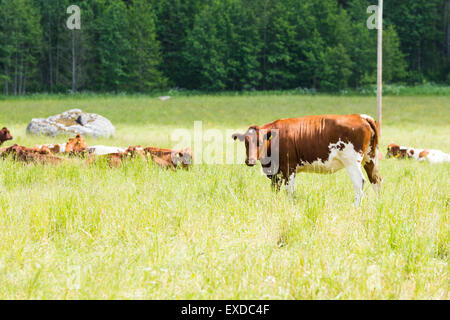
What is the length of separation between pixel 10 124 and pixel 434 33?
150 ft

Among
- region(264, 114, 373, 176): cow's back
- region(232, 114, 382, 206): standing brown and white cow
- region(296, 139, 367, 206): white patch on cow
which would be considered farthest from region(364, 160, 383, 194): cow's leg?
region(264, 114, 373, 176): cow's back

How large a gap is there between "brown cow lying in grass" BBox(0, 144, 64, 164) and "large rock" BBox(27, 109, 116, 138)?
5.29 m

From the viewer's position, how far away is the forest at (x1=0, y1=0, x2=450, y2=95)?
150 feet

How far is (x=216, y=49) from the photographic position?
49.3 meters

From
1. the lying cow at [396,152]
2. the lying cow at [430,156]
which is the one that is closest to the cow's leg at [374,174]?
the lying cow at [430,156]

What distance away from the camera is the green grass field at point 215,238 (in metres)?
3.71

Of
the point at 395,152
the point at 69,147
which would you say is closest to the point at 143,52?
the point at 69,147

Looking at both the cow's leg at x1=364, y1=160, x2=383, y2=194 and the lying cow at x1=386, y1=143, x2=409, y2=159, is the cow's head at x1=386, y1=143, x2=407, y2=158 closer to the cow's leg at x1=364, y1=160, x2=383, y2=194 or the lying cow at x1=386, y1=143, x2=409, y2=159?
the lying cow at x1=386, y1=143, x2=409, y2=159

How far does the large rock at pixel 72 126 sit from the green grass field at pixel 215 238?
693 cm

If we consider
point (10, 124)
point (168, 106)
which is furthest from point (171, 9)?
point (10, 124)

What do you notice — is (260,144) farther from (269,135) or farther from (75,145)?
(75,145)

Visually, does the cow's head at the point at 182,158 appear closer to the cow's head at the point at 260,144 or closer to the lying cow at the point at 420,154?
the cow's head at the point at 260,144

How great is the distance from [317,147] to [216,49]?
1758 inches

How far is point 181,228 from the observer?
193 inches
